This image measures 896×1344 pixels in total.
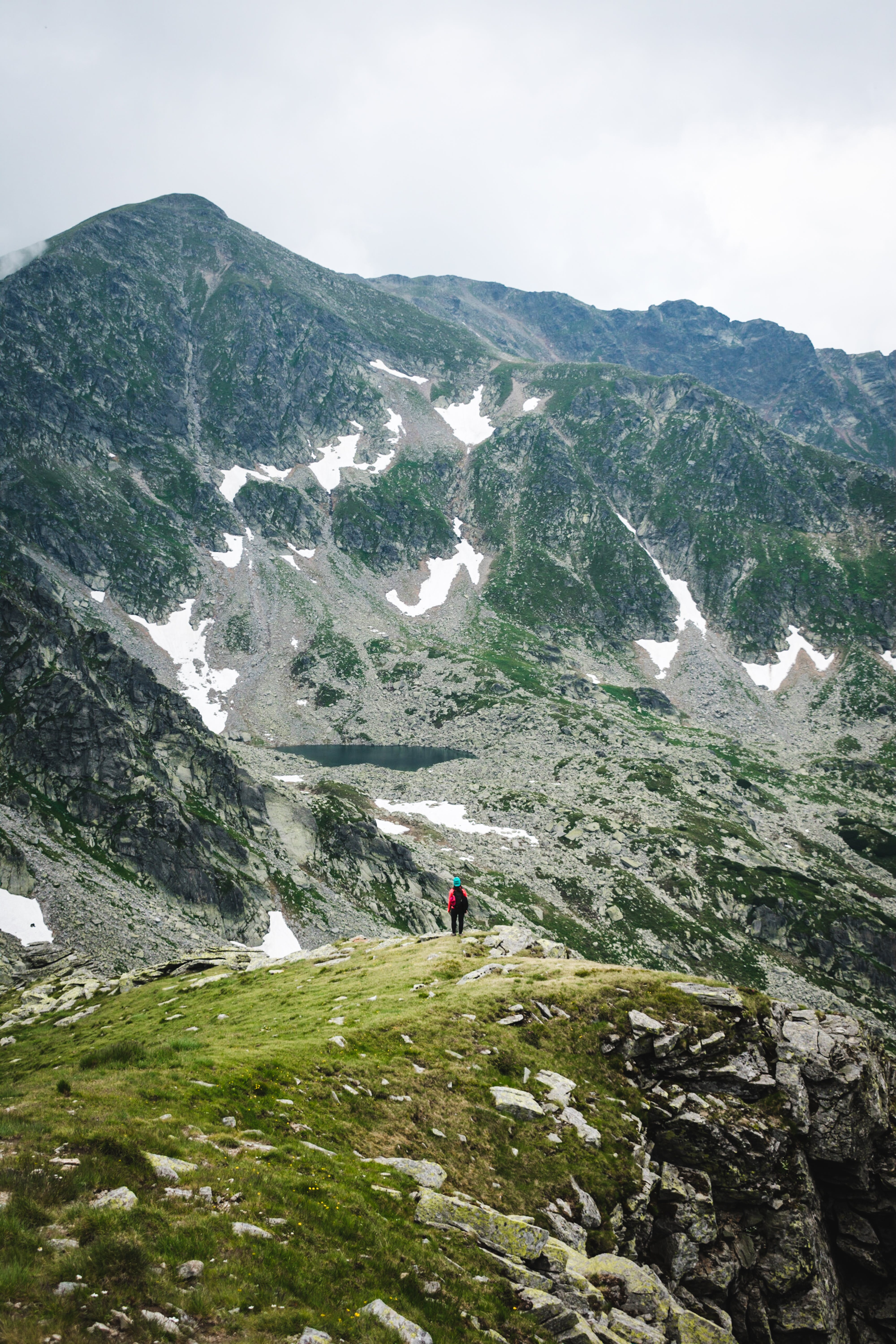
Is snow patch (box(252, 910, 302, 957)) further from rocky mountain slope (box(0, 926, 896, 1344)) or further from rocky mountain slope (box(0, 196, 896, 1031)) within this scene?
rocky mountain slope (box(0, 926, 896, 1344))

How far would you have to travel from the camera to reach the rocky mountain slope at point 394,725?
52.8 m

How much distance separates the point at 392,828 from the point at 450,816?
9741 mm

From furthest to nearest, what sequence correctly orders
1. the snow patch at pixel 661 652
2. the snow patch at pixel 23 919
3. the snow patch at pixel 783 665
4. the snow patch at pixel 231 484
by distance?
the snow patch at pixel 231 484 → the snow patch at pixel 661 652 → the snow patch at pixel 783 665 → the snow patch at pixel 23 919

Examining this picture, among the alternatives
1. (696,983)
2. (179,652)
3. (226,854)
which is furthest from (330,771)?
(696,983)

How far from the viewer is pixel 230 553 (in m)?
176

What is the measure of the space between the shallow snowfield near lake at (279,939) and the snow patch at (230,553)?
136m

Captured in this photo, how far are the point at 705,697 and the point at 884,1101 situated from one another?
149138mm

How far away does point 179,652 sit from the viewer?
14325cm

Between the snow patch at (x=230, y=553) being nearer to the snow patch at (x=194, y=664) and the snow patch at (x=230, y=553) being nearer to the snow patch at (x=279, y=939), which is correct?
the snow patch at (x=194, y=664)

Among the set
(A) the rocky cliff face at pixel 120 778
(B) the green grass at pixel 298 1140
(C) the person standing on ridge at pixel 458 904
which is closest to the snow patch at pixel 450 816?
(A) the rocky cliff face at pixel 120 778

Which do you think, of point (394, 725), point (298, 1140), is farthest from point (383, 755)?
point (298, 1140)

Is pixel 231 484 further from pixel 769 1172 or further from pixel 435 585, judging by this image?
pixel 769 1172

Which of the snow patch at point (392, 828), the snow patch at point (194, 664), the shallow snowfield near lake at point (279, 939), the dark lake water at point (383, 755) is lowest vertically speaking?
the shallow snowfield near lake at point (279, 939)

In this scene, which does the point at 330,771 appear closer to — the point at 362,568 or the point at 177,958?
the point at 177,958
